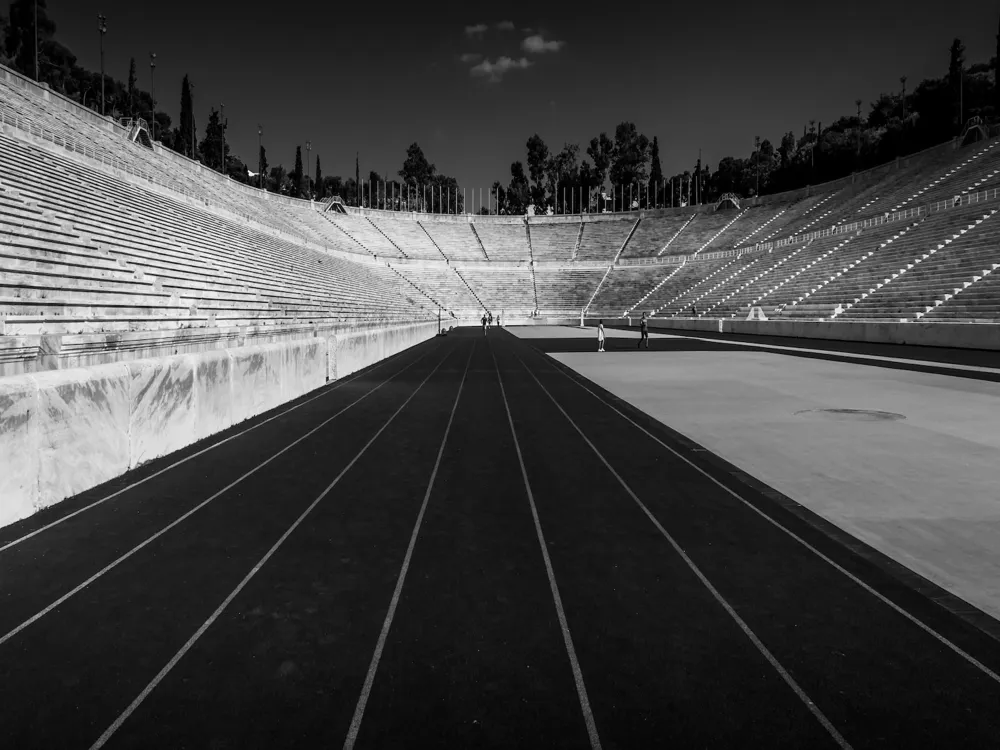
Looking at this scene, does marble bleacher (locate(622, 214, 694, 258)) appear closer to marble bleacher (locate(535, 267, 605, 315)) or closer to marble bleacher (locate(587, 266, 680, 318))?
marble bleacher (locate(587, 266, 680, 318))

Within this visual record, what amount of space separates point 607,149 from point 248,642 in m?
129

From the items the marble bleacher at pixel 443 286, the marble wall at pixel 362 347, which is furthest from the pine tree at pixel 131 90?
the marble wall at pixel 362 347

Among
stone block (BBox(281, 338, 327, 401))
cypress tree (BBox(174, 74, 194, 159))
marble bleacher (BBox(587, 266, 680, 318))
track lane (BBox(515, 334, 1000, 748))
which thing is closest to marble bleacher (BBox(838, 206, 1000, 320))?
stone block (BBox(281, 338, 327, 401))

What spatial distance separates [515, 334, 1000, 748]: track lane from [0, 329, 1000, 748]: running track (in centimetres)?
1

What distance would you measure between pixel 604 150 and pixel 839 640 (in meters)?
128

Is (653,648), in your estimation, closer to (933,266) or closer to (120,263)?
(120,263)

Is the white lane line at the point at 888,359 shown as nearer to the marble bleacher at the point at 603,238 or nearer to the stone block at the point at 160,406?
the stone block at the point at 160,406

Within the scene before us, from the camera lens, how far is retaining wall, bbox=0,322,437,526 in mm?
5324

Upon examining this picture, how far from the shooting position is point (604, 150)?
404 ft

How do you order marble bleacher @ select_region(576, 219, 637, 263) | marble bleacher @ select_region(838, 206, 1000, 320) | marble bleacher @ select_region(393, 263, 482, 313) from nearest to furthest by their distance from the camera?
marble bleacher @ select_region(838, 206, 1000, 320) → marble bleacher @ select_region(393, 263, 482, 313) → marble bleacher @ select_region(576, 219, 637, 263)

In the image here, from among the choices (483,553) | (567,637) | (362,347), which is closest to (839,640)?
(567,637)

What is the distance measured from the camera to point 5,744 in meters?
2.63

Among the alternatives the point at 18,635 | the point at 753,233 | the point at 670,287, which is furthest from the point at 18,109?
the point at 753,233

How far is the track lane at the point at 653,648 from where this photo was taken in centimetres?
273
